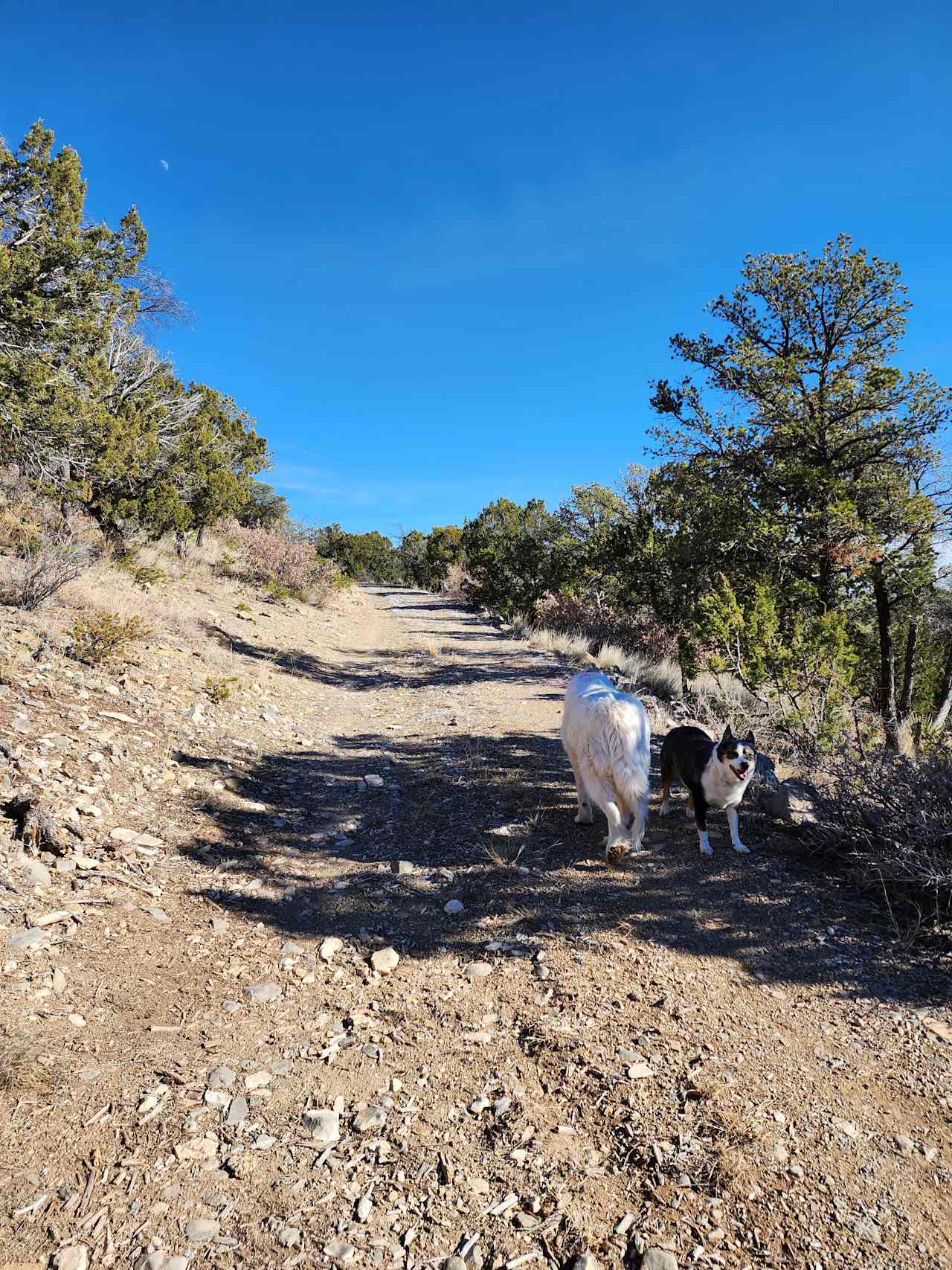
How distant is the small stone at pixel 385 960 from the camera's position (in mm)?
3686

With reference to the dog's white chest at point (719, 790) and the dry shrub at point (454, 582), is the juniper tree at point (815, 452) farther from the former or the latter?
the dry shrub at point (454, 582)

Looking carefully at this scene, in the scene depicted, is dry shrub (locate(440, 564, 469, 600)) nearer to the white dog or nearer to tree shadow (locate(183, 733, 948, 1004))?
tree shadow (locate(183, 733, 948, 1004))

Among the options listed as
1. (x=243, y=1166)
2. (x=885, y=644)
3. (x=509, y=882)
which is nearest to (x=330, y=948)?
(x=509, y=882)

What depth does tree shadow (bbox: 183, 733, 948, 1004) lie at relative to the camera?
3871mm

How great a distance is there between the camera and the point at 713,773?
5039 mm

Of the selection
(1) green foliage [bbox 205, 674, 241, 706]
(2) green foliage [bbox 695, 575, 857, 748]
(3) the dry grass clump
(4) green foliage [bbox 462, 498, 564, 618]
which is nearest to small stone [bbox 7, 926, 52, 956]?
(3) the dry grass clump

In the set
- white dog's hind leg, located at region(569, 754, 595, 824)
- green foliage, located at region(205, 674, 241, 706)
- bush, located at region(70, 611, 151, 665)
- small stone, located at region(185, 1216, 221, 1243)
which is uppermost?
bush, located at region(70, 611, 151, 665)

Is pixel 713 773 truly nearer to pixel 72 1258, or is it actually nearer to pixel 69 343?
pixel 72 1258

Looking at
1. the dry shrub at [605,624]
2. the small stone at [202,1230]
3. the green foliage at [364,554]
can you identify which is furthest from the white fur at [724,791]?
the green foliage at [364,554]

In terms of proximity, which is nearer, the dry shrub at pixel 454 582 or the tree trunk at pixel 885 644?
the tree trunk at pixel 885 644

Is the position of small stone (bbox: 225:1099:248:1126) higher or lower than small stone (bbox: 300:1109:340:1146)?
lower

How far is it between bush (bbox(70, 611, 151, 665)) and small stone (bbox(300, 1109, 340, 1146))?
19.7 feet

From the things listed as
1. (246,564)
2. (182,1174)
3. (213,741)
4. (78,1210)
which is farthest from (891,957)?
(246,564)

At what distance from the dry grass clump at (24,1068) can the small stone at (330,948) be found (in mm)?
1409
